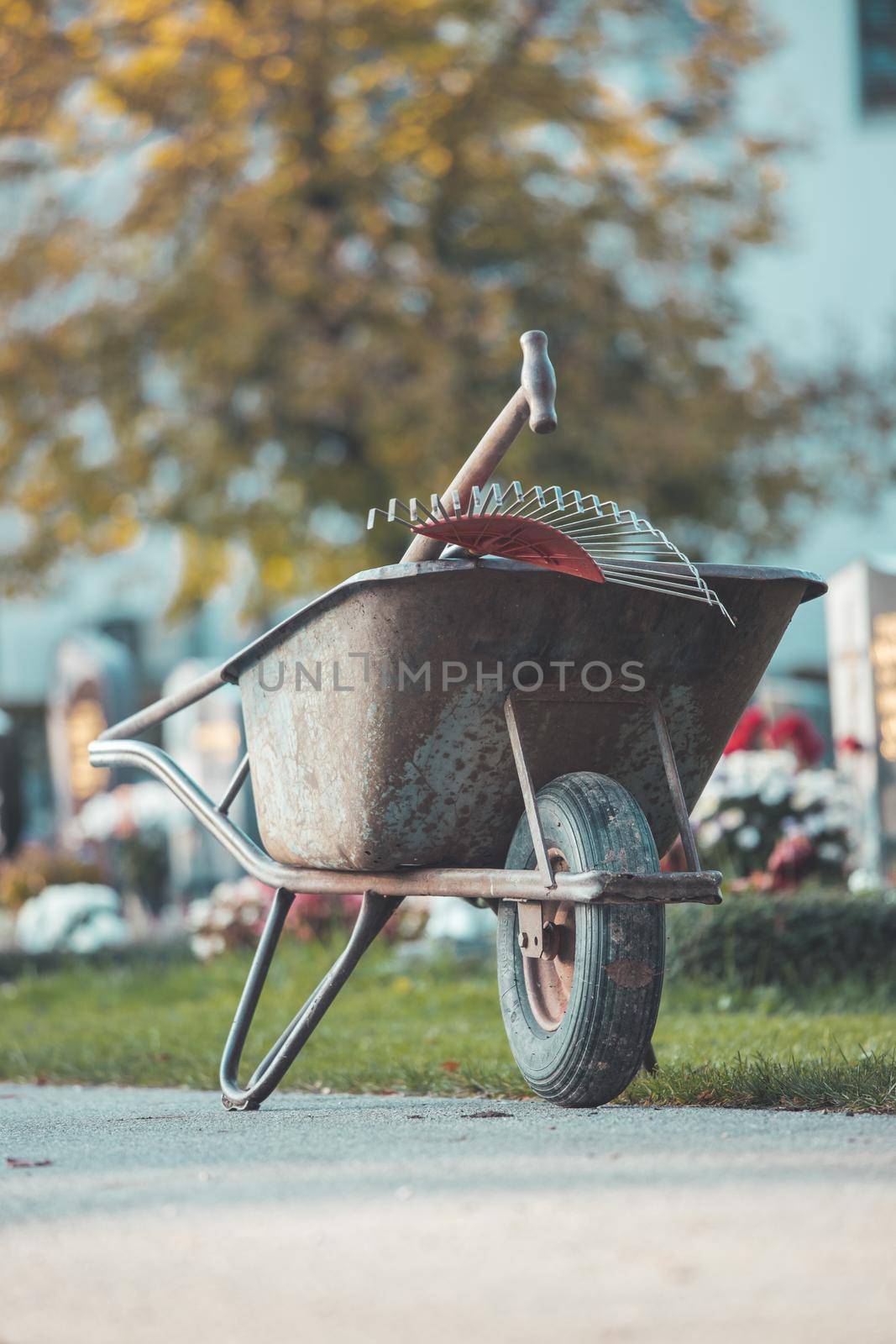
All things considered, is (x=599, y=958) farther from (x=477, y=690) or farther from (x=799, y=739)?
(x=799, y=739)

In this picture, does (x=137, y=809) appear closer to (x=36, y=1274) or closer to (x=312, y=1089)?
(x=312, y=1089)

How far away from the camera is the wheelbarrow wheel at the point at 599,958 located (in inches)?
106

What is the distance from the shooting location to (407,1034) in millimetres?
4883

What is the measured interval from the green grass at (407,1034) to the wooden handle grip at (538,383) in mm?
1253

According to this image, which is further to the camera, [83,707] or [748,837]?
[83,707]

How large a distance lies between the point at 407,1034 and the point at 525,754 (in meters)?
2.10

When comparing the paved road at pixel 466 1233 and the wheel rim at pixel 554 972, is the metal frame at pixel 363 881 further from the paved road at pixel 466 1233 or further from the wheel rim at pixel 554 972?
the paved road at pixel 466 1233

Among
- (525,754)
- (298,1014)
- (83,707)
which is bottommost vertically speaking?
(298,1014)

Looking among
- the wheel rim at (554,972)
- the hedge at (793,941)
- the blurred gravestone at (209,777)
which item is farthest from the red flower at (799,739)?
the blurred gravestone at (209,777)

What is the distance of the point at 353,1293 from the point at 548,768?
1445 millimetres

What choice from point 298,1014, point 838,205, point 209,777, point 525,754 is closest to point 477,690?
point 525,754

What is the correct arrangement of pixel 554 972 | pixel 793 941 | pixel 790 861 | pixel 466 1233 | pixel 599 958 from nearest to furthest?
pixel 466 1233, pixel 599 958, pixel 554 972, pixel 793 941, pixel 790 861

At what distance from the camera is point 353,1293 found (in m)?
1.72

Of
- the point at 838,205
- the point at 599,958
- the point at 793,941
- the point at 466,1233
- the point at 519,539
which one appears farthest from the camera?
the point at 838,205
